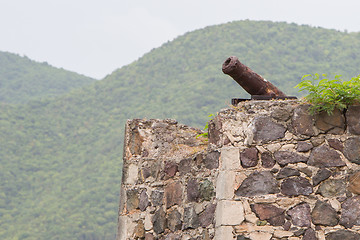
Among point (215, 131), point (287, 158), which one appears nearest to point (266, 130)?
point (287, 158)

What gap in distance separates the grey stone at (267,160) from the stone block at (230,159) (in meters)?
0.22

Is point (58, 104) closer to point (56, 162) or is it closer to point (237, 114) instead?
point (56, 162)

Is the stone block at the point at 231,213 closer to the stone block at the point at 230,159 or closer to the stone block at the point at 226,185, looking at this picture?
the stone block at the point at 226,185

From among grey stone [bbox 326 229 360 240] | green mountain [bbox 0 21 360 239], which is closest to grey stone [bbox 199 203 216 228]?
grey stone [bbox 326 229 360 240]

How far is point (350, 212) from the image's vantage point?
7672 millimetres

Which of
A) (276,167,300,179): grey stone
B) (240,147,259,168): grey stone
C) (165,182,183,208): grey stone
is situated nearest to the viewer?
(276,167,300,179): grey stone

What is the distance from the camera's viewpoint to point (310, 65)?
111812 mm

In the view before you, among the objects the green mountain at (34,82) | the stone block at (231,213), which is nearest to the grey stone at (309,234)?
the stone block at (231,213)

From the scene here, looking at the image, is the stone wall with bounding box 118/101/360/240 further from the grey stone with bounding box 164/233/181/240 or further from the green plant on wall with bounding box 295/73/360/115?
the grey stone with bounding box 164/233/181/240

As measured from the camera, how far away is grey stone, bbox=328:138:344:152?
7.81 meters

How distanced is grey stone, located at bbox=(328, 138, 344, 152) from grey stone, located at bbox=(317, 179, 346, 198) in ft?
0.92

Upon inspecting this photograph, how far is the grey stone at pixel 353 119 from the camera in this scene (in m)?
7.82

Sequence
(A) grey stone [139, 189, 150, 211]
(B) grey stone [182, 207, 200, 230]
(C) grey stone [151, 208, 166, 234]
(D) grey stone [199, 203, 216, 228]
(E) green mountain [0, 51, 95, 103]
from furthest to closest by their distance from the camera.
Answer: (E) green mountain [0, 51, 95, 103], (A) grey stone [139, 189, 150, 211], (C) grey stone [151, 208, 166, 234], (B) grey stone [182, 207, 200, 230], (D) grey stone [199, 203, 216, 228]

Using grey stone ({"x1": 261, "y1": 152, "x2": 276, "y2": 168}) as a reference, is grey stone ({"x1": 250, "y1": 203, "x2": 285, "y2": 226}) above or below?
below
